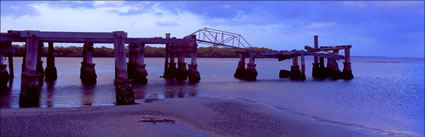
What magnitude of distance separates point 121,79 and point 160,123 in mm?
4048

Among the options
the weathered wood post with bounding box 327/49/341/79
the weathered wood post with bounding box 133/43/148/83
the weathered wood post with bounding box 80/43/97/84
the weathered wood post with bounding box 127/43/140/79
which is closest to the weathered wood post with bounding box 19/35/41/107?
the weathered wood post with bounding box 80/43/97/84

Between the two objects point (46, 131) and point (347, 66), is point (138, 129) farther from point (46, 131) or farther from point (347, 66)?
point (347, 66)

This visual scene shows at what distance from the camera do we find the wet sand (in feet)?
27.7

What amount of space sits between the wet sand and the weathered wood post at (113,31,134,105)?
2.12 feet

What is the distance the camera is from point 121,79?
43.2ft

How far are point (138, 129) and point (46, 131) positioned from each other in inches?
78.0

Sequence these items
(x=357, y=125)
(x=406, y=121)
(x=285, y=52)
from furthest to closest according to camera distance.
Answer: (x=285, y=52) → (x=406, y=121) → (x=357, y=125)

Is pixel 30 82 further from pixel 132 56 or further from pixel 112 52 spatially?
pixel 112 52

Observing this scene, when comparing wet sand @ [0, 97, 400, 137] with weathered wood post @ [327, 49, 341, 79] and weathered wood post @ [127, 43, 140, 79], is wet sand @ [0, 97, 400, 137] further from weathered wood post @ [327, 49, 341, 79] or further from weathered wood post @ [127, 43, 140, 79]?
weathered wood post @ [327, 49, 341, 79]

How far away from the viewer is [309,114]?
14.6 metres

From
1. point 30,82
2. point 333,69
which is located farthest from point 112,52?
point 30,82

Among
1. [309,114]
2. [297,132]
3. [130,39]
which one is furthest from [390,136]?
[130,39]

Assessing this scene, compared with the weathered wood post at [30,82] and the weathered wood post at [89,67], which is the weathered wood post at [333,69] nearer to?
the weathered wood post at [89,67]

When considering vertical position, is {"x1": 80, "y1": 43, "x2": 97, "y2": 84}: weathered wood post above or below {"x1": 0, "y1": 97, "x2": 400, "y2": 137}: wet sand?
above
